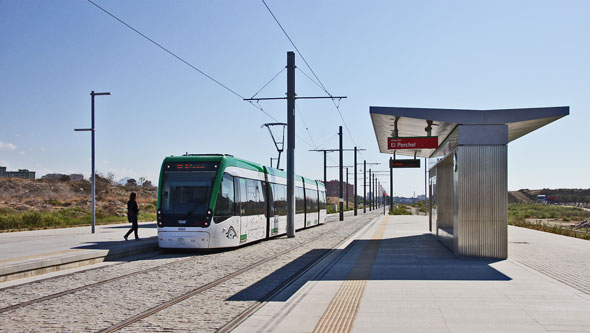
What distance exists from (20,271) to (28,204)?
5567 cm

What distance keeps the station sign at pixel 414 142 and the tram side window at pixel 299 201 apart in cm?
1094

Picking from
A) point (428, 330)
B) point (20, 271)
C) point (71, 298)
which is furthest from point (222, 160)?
point (428, 330)

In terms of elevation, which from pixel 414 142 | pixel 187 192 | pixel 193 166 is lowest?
pixel 187 192

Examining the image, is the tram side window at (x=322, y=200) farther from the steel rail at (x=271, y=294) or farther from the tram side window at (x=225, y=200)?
the steel rail at (x=271, y=294)

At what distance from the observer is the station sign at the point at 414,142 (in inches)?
717

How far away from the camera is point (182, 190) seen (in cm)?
1780

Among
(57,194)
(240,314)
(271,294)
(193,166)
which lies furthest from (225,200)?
(57,194)

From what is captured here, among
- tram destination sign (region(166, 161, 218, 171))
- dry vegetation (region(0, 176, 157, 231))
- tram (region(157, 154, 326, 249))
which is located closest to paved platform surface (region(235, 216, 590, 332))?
tram (region(157, 154, 326, 249))

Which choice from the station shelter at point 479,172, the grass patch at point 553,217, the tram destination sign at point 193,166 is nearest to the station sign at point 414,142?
the station shelter at point 479,172

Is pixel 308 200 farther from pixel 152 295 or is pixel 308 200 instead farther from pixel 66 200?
pixel 66 200

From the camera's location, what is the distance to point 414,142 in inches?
724

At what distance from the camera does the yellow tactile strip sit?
752cm

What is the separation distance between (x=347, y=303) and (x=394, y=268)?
4.79 metres

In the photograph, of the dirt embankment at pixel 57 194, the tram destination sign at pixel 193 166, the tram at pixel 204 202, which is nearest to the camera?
the tram at pixel 204 202
